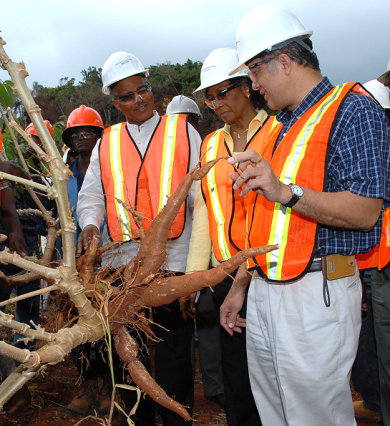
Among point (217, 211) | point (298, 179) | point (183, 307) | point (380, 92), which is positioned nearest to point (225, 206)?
point (217, 211)

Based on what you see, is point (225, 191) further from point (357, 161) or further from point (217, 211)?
point (357, 161)

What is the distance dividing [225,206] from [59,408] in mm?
2139

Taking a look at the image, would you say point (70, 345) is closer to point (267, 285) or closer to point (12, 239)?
point (267, 285)

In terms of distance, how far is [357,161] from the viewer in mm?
1535

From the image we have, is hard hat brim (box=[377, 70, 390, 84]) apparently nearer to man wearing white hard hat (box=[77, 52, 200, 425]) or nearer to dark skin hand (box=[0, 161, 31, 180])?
man wearing white hard hat (box=[77, 52, 200, 425])

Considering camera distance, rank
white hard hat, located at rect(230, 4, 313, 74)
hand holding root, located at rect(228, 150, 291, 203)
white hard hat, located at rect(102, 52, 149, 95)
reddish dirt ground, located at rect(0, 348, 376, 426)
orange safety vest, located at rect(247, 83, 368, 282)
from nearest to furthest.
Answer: hand holding root, located at rect(228, 150, 291, 203) → orange safety vest, located at rect(247, 83, 368, 282) → white hard hat, located at rect(230, 4, 313, 74) → white hard hat, located at rect(102, 52, 149, 95) → reddish dirt ground, located at rect(0, 348, 376, 426)

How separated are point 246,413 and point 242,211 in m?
1.10

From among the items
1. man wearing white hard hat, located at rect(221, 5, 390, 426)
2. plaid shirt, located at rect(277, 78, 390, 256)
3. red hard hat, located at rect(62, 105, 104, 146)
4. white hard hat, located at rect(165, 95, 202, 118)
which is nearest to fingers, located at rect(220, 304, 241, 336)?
man wearing white hard hat, located at rect(221, 5, 390, 426)

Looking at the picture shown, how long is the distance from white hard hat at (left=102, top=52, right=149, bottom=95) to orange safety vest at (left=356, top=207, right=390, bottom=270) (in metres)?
1.69

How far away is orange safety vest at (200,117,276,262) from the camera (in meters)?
2.26

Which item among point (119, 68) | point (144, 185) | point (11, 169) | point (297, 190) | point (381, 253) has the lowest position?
point (381, 253)

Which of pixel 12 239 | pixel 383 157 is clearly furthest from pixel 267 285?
pixel 12 239

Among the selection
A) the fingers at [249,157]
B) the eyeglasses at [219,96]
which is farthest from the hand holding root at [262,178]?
the eyeglasses at [219,96]

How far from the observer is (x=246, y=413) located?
245 cm
